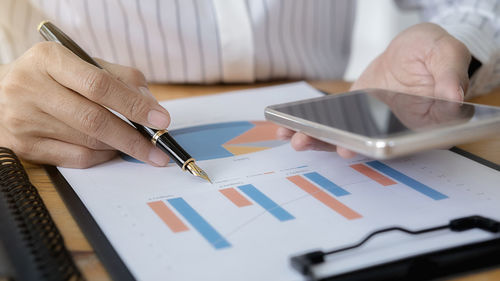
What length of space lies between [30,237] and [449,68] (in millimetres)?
367

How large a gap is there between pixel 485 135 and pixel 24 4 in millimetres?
639

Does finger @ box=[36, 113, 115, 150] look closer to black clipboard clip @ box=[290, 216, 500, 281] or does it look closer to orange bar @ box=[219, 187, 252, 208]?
orange bar @ box=[219, 187, 252, 208]

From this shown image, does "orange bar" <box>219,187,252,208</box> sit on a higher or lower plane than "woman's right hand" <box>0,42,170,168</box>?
lower

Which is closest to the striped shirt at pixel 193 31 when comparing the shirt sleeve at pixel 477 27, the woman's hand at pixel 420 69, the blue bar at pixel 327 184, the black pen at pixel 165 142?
the shirt sleeve at pixel 477 27

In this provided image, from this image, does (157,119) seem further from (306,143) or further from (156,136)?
(306,143)

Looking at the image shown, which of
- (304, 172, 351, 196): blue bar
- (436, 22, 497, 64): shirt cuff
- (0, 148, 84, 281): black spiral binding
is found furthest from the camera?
(436, 22, 497, 64): shirt cuff

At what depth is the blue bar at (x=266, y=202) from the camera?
0.32 m

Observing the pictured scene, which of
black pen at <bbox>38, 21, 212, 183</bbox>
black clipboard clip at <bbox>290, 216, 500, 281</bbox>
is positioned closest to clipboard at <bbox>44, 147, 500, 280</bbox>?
black clipboard clip at <bbox>290, 216, 500, 281</bbox>

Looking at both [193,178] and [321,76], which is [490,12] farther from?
[193,178]

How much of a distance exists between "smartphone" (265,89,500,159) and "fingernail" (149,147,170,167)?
95mm

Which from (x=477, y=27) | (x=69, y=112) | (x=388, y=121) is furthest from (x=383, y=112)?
(x=477, y=27)

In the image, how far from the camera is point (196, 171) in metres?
0.38

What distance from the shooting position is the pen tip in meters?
0.38

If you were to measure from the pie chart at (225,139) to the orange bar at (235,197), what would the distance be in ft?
0.25
